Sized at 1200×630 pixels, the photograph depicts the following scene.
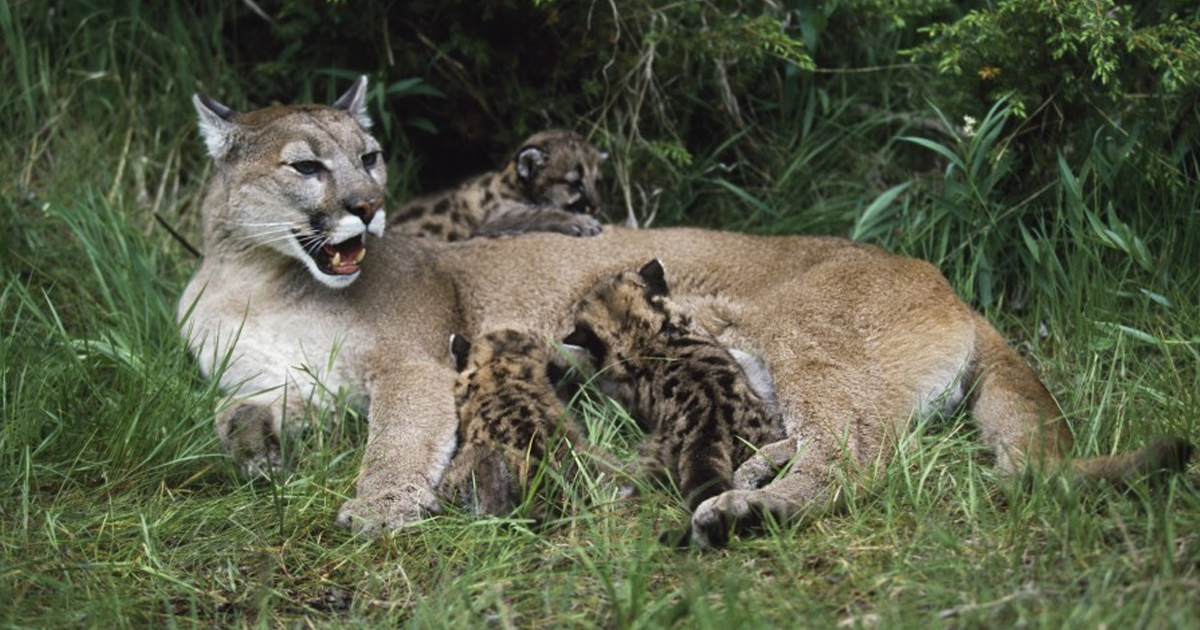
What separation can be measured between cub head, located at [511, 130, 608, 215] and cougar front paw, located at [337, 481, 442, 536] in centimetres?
244

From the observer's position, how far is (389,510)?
5246 mm

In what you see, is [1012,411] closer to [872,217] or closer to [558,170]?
[872,217]

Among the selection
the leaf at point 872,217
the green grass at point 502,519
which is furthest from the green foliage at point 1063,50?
the leaf at point 872,217

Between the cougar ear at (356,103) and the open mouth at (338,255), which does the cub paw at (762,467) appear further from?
the cougar ear at (356,103)

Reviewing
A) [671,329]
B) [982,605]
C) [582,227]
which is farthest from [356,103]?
[982,605]

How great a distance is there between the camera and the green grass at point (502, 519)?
13.9 feet

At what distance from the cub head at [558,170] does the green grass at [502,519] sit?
0.87m

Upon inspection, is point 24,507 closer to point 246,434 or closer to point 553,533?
point 246,434

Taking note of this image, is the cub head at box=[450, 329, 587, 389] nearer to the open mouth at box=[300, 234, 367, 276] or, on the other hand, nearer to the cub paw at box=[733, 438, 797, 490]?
the open mouth at box=[300, 234, 367, 276]

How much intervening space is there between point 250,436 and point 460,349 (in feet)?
3.37

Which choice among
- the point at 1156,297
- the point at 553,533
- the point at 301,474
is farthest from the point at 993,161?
the point at 301,474

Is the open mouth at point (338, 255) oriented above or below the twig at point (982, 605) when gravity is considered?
above

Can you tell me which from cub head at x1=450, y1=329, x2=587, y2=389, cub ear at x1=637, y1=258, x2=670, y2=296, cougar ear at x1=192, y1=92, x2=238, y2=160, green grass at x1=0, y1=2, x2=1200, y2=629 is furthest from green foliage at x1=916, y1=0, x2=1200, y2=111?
cougar ear at x1=192, y1=92, x2=238, y2=160

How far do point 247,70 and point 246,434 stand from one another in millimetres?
3502
